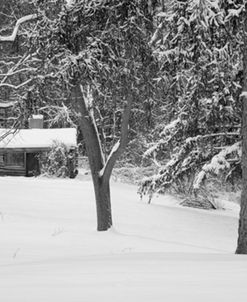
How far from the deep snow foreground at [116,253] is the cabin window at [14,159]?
8635 mm

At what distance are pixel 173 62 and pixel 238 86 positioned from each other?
4.22 meters

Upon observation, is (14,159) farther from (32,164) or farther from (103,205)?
(103,205)

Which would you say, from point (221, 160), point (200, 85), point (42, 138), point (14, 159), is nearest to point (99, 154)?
point (200, 85)

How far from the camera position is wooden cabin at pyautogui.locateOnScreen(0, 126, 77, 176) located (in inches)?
1230

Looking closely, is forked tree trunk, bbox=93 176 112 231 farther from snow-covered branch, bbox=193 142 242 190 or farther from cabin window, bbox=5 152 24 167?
cabin window, bbox=5 152 24 167

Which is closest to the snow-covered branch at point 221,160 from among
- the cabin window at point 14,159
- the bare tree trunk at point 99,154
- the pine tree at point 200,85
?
the pine tree at point 200,85

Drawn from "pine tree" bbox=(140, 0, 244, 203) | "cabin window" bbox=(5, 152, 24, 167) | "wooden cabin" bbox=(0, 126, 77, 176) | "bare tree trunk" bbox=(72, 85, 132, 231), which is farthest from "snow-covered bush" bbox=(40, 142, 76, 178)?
"bare tree trunk" bbox=(72, 85, 132, 231)

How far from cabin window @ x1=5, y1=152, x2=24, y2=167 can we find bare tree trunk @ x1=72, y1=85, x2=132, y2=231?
2106 centimetres

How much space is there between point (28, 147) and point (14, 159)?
99.4 inches

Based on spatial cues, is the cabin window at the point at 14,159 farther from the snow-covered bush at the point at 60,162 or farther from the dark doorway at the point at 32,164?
the snow-covered bush at the point at 60,162

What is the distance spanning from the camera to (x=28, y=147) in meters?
31.5

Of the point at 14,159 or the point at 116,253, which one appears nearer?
the point at 116,253

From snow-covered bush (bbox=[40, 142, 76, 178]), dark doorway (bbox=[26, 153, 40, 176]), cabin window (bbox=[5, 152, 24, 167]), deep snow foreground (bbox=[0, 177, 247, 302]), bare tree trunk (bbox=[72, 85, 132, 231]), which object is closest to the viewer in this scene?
deep snow foreground (bbox=[0, 177, 247, 302])

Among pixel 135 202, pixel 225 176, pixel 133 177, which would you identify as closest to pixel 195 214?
pixel 135 202
